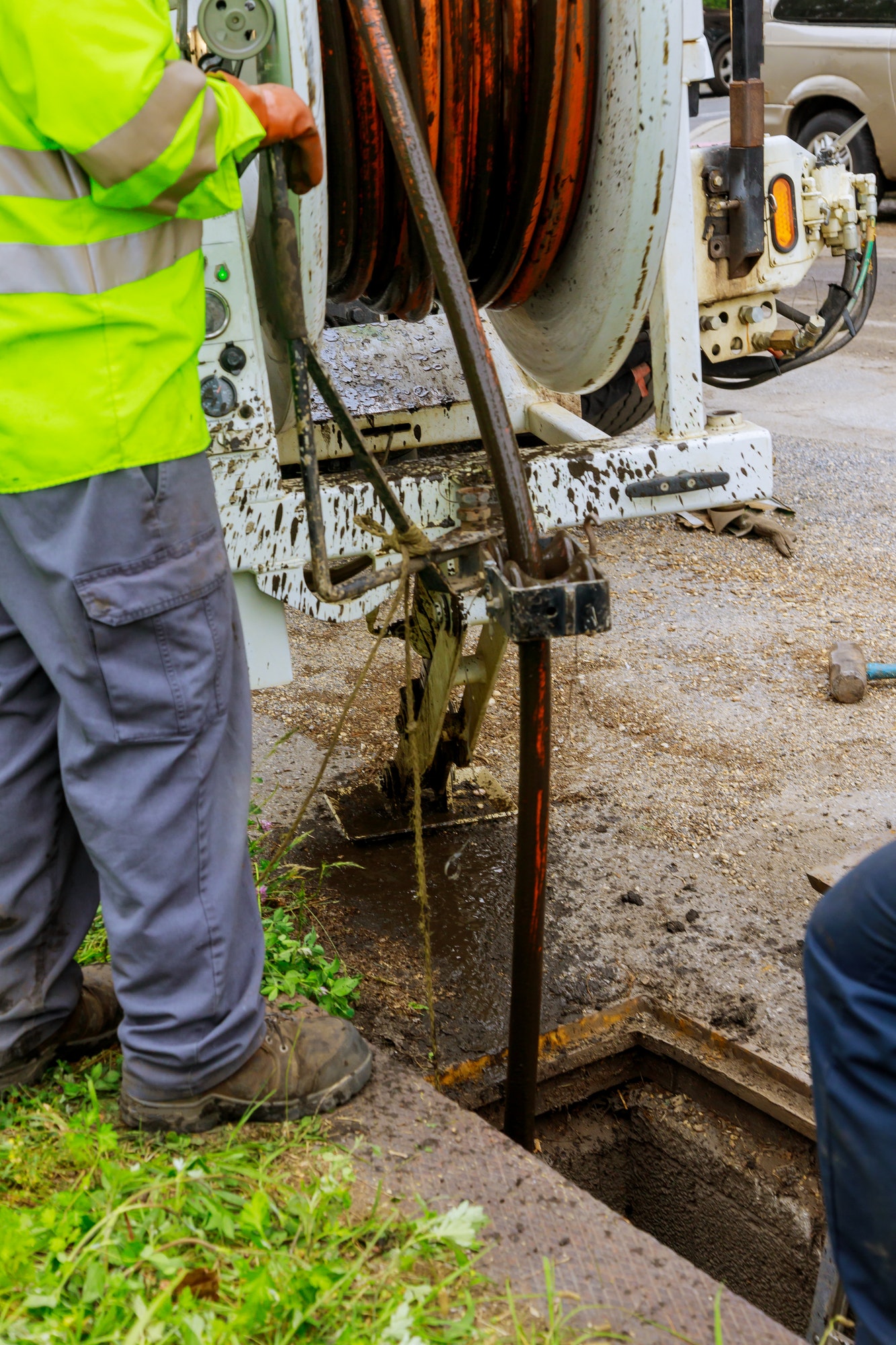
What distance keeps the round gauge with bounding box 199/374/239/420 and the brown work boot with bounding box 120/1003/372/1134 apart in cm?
100

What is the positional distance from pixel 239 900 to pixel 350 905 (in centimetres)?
110

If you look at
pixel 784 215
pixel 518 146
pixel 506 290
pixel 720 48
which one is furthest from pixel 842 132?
pixel 518 146

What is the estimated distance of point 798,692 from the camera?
3.93 metres

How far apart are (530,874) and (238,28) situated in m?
1.36

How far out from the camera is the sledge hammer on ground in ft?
12.5

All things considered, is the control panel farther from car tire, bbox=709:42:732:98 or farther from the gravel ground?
car tire, bbox=709:42:732:98

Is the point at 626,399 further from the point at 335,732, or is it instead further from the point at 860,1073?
the point at 860,1073

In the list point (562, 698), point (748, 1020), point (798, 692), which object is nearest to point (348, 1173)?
point (748, 1020)

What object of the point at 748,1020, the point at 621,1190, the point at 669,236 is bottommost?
the point at 621,1190

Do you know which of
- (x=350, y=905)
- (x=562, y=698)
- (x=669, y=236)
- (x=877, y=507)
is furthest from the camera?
(x=877, y=507)

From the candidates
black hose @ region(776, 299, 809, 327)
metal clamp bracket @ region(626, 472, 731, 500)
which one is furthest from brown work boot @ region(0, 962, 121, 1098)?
black hose @ region(776, 299, 809, 327)

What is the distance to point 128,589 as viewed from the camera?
173 cm

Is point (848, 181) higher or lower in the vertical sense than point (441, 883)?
higher

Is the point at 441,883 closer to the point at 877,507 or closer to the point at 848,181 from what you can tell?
the point at 848,181
